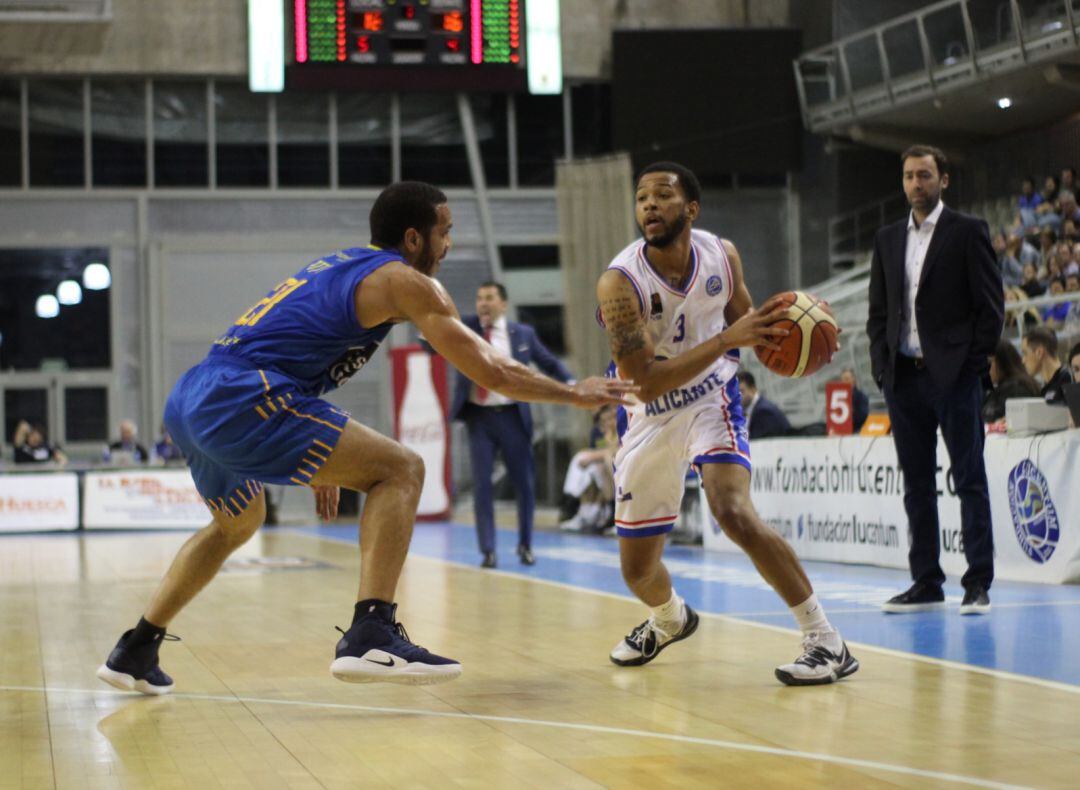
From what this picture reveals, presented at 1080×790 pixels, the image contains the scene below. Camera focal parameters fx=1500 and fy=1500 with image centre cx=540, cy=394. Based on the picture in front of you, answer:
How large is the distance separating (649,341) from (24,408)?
19738mm

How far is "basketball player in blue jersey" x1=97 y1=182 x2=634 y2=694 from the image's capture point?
4508 millimetres

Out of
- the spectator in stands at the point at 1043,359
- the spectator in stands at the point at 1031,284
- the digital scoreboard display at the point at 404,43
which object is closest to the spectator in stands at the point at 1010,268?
the spectator in stands at the point at 1031,284

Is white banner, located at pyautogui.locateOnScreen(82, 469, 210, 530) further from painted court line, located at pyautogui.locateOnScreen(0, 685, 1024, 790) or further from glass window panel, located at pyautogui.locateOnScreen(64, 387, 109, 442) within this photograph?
painted court line, located at pyautogui.locateOnScreen(0, 685, 1024, 790)

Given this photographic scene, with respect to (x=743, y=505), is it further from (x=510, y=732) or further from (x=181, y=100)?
(x=181, y=100)

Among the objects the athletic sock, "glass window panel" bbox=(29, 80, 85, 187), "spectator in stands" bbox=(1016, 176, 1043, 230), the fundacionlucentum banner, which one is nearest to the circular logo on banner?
the fundacionlucentum banner

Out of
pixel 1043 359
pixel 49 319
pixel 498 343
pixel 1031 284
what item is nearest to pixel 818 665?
pixel 1043 359

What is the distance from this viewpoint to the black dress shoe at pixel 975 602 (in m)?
6.83

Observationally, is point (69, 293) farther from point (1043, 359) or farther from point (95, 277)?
point (1043, 359)

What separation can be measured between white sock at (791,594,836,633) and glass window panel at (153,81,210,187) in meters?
19.9

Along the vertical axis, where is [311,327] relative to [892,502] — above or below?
above

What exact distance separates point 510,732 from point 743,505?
4.24 ft

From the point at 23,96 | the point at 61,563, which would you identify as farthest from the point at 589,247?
the point at 61,563

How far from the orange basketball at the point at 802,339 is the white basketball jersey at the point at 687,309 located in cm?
36

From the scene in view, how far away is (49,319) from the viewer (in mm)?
23000
